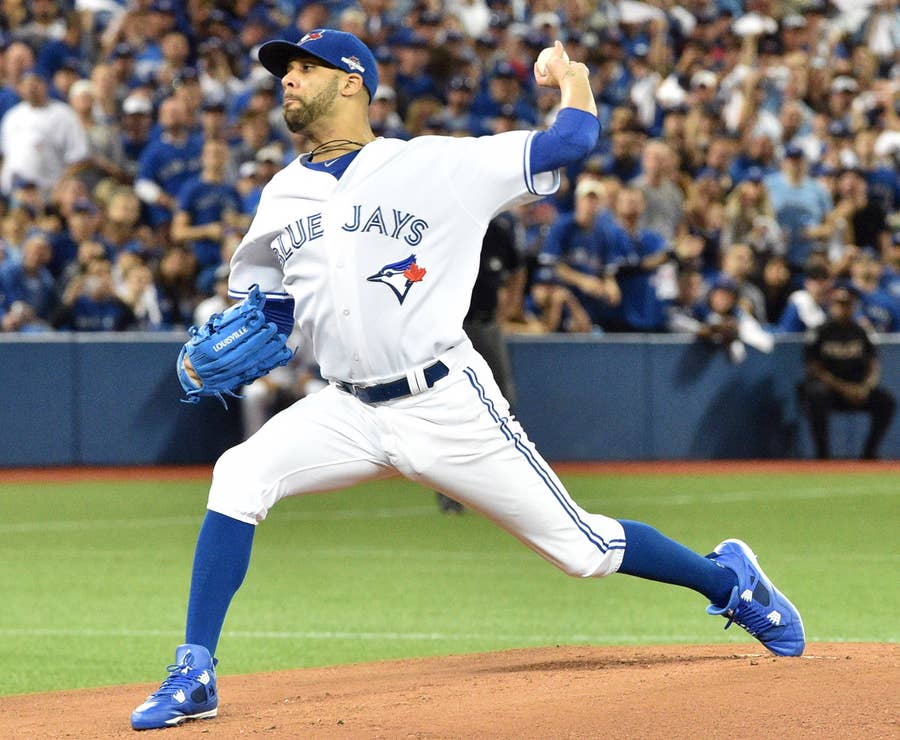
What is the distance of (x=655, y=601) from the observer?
26.6ft

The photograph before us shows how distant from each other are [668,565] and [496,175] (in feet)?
4.45

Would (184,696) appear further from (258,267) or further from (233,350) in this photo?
(258,267)

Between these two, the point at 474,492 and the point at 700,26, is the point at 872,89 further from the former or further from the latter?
the point at 474,492

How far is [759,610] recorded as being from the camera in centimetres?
541

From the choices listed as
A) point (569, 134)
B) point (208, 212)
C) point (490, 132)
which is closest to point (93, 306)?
point (208, 212)

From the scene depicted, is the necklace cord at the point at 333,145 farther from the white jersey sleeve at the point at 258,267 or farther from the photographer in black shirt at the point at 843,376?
the photographer in black shirt at the point at 843,376

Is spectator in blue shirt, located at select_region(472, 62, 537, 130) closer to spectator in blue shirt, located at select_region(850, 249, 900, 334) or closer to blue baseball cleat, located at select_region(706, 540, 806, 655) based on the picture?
spectator in blue shirt, located at select_region(850, 249, 900, 334)

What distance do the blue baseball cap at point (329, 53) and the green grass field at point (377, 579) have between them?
2.37m

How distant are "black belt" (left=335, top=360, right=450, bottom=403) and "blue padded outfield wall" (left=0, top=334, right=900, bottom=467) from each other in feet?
32.4

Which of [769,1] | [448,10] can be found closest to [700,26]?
[769,1]

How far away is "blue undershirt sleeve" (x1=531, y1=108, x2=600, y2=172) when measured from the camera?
15.6 ft

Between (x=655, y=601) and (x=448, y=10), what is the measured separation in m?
11.9

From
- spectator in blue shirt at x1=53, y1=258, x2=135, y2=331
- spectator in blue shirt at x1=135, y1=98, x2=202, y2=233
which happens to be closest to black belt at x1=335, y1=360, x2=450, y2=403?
spectator in blue shirt at x1=53, y1=258, x2=135, y2=331

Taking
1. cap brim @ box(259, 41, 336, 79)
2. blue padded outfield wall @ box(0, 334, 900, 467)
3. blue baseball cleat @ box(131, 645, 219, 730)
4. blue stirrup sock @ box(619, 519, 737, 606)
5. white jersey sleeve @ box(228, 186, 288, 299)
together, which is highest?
cap brim @ box(259, 41, 336, 79)
